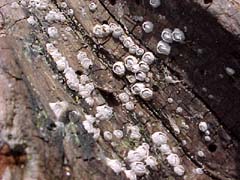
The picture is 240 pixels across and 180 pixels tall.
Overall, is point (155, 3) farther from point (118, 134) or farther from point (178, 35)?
point (118, 134)

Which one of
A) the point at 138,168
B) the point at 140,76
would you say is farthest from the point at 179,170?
the point at 140,76

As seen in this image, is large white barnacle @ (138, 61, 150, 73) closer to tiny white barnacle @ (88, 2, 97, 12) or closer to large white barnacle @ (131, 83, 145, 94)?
large white barnacle @ (131, 83, 145, 94)

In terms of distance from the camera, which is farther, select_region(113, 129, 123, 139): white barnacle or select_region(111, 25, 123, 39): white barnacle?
select_region(111, 25, 123, 39): white barnacle

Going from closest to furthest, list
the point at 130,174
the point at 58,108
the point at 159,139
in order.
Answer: the point at 58,108 < the point at 130,174 < the point at 159,139

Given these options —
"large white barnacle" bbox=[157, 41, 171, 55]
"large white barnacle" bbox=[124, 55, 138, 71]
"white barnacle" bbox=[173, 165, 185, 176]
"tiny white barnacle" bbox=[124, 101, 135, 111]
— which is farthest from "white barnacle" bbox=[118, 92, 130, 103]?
"white barnacle" bbox=[173, 165, 185, 176]

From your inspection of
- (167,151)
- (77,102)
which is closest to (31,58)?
(77,102)

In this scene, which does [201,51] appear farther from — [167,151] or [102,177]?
[102,177]
